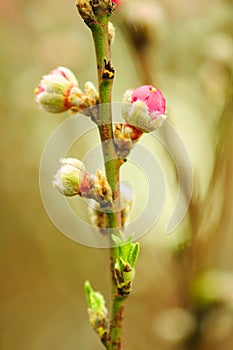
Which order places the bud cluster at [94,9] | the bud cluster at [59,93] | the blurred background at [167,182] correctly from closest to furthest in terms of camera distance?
the bud cluster at [94,9] < the bud cluster at [59,93] < the blurred background at [167,182]

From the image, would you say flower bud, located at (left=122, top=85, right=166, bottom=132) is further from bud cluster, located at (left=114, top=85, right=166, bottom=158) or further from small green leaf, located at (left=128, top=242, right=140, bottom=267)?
small green leaf, located at (left=128, top=242, right=140, bottom=267)

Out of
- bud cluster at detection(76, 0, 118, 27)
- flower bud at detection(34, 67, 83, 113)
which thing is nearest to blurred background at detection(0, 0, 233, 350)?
flower bud at detection(34, 67, 83, 113)

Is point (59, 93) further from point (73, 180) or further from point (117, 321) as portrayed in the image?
point (117, 321)

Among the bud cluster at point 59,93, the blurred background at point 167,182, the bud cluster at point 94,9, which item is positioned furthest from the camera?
the blurred background at point 167,182

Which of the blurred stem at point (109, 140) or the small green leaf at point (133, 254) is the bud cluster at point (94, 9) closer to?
the blurred stem at point (109, 140)

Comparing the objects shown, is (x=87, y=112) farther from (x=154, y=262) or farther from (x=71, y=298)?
(x=71, y=298)

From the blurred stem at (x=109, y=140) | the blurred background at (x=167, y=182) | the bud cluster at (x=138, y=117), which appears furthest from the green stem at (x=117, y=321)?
the blurred background at (x=167, y=182)

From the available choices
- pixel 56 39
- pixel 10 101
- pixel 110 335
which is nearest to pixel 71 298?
pixel 10 101
